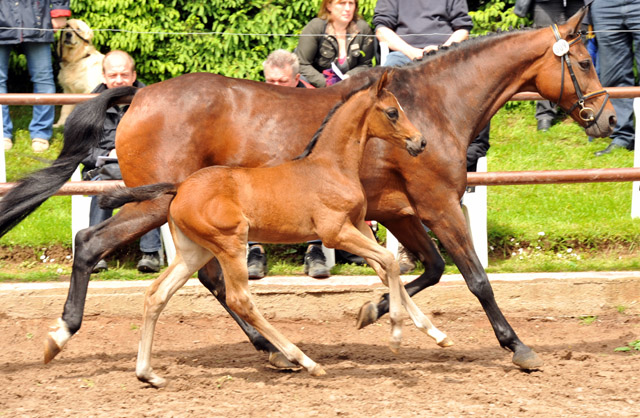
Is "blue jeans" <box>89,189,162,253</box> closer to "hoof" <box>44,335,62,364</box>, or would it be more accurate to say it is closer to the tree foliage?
"hoof" <box>44,335,62,364</box>

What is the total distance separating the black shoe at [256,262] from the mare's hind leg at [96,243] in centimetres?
141

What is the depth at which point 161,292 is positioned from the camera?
495 cm

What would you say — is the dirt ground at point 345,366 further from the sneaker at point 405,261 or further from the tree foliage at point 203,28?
the tree foliage at point 203,28

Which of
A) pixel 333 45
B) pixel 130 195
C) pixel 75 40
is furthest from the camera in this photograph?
pixel 75 40

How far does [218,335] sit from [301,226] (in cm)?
149

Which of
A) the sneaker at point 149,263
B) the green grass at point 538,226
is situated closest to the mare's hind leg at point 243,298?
the green grass at point 538,226

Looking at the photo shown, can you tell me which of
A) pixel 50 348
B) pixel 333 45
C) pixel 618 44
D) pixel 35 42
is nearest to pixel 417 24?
pixel 333 45

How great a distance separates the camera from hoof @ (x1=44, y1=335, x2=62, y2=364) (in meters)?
5.11

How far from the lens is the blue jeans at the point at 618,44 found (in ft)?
26.8

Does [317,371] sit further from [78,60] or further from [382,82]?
[78,60]

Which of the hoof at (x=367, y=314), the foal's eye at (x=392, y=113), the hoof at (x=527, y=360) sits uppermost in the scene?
the foal's eye at (x=392, y=113)

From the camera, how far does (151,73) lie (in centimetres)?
969

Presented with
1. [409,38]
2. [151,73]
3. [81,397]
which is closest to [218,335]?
[81,397]

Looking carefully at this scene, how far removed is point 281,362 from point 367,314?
1.88 ft
